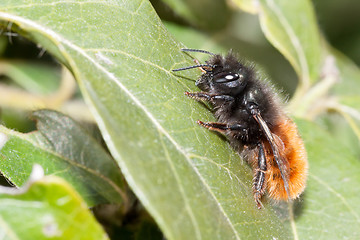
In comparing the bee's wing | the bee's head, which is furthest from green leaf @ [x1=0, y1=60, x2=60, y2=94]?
the bee's wing

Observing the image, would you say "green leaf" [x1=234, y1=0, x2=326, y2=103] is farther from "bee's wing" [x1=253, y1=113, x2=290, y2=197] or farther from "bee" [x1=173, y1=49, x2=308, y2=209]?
"bee's wing" [x1=253, y1=113, x2=290, y2=197]

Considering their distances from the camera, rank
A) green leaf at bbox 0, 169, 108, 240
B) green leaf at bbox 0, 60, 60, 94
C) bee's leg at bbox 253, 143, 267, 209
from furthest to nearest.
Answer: green leaf at bbox 0, 60, 60, 94
bee's leg at bbox 253, 143, 267, 209
green leaf at bbox 0, 169, 108, 240

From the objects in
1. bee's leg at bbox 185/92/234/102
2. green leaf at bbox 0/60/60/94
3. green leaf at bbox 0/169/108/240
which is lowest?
green leaf at bbox 0/60/60/94

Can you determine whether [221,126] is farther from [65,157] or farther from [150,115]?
[65,157]

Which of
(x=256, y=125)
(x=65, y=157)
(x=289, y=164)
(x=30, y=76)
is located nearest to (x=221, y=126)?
(x=256, y=125)

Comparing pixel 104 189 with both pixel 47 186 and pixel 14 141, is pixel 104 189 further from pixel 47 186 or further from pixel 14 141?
pixel 47 186

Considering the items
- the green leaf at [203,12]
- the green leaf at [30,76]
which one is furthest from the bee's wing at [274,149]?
the green leaf at [30,76]
